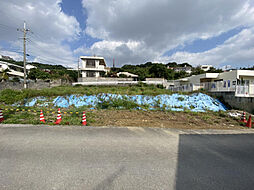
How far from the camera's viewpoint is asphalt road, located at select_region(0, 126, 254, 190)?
2.20 metres

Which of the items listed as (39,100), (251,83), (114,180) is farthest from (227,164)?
(39,100)

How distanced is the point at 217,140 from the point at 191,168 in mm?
2809

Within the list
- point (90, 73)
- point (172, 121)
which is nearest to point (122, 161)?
point (172, 121)

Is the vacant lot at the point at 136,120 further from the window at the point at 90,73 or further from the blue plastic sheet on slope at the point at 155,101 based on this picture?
the window at the point at 90,73

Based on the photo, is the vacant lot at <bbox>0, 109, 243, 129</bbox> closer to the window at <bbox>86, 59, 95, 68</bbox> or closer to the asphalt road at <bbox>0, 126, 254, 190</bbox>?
the asphalt road at <bbox>0, 126, 254, 190</bbox>

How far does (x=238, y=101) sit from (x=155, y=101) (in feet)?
23.5

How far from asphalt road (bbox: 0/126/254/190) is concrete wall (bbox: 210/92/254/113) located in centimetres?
675

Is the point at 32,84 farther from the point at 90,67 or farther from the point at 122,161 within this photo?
the point at 122,161

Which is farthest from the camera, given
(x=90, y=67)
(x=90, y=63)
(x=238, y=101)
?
(x=90, y=63)

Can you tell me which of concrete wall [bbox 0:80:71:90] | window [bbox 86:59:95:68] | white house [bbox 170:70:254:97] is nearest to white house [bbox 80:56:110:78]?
window [bbox 86:59:95:68]

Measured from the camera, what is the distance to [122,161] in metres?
2.89

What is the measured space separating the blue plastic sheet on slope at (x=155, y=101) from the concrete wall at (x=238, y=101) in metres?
0.75

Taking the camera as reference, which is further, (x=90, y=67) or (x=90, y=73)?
(x=90, y=67)

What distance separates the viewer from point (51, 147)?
11.5 feet
